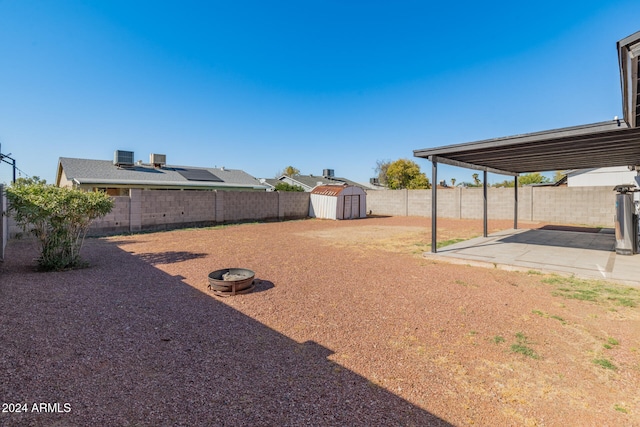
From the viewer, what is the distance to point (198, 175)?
76.8 ft

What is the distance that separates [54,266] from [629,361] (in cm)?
920

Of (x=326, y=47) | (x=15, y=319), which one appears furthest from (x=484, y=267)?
(x=326, y=47)

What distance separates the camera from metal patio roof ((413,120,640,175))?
5.68 metres

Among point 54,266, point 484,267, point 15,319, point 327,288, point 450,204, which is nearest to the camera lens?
point 15,319

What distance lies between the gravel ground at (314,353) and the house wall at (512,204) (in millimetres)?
14401

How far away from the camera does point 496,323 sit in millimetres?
3766

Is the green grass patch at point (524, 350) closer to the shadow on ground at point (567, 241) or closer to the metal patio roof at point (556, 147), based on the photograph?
the metal patio roof at point (556, 147)

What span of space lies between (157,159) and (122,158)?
2.38 meters

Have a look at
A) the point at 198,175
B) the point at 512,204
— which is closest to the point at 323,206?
the point at 198,175

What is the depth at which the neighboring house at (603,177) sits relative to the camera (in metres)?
21.5

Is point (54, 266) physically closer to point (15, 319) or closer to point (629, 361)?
point (15, 319)

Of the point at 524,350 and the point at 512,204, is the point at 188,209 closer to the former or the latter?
the point at 524,350

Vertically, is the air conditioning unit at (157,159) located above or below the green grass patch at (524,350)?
above

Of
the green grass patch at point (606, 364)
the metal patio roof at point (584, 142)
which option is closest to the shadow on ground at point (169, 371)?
the green grass patch at point (606, 364)
